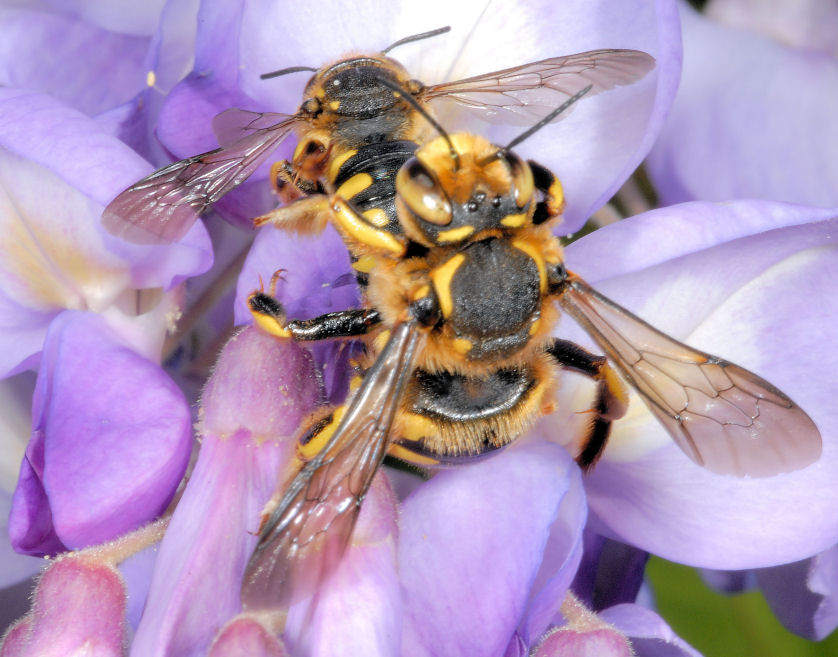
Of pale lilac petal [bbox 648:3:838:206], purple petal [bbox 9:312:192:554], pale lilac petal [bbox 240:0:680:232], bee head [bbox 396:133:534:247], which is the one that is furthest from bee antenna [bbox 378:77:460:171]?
pale lilac petal [bbox 648:3:838:206]

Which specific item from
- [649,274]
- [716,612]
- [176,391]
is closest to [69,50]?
[176,391]

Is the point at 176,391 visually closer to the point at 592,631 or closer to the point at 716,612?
the point at 592,631

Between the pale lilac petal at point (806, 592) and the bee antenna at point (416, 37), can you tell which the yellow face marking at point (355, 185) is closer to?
the bee antenna at point (416, 37)

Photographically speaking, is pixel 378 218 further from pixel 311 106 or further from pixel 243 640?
pixel 243 640

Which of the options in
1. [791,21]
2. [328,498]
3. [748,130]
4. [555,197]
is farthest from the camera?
[791,21]

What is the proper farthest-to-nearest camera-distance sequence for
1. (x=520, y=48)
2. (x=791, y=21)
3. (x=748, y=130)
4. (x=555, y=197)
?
1. (x=791, y=21)
2. (x=748, y=130)
3. (x=520, y=48)
4. (x=555, y=197)

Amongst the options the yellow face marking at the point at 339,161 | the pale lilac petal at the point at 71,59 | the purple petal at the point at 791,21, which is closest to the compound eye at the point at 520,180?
the yellow face marking at the point at 339,161

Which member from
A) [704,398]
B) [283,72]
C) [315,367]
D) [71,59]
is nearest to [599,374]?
[704,398]
